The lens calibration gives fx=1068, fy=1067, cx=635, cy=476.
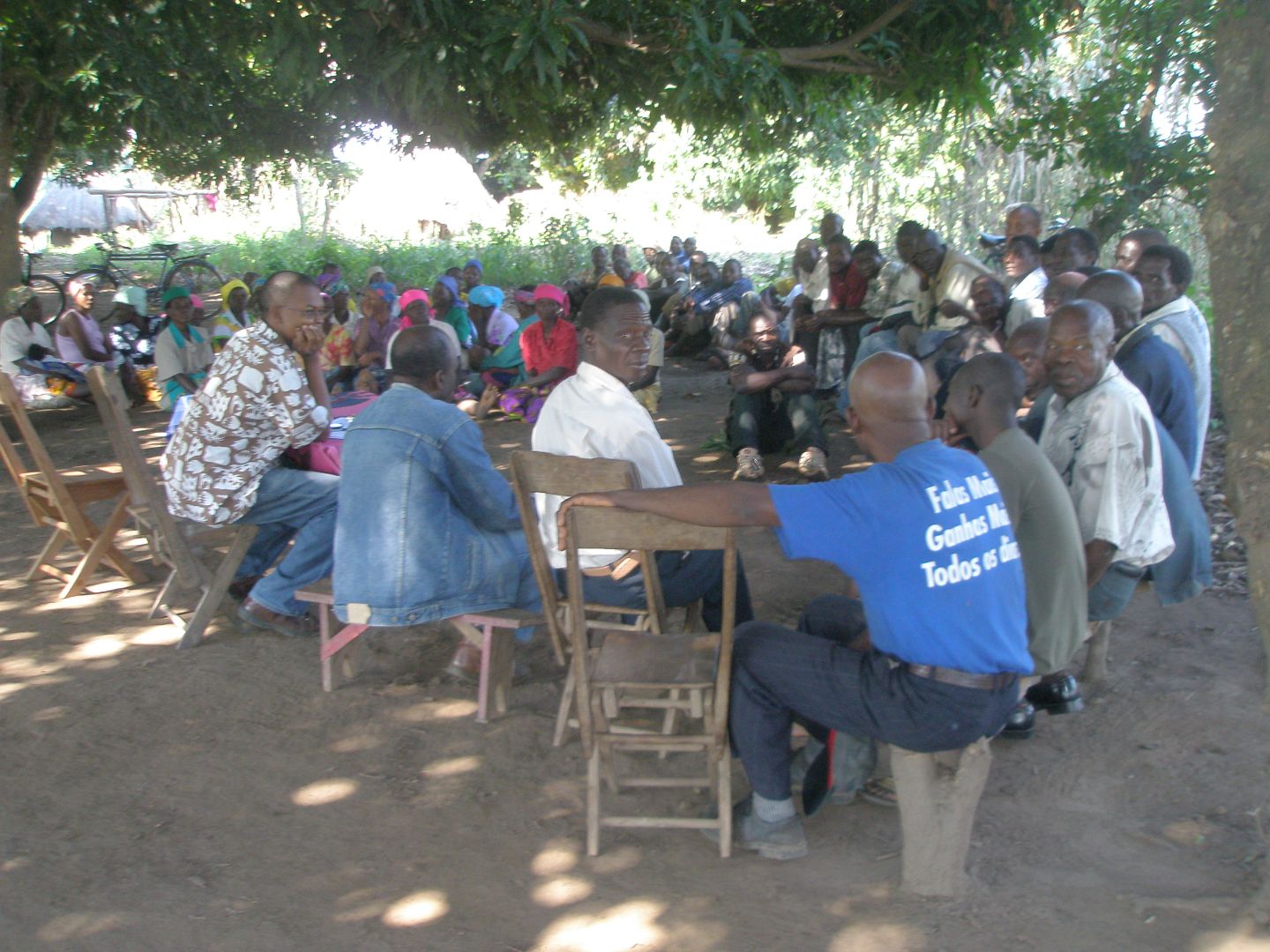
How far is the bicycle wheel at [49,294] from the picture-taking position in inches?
608

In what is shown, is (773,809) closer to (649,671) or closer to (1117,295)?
(649,671)

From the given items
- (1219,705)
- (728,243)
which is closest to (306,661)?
(1219,705)

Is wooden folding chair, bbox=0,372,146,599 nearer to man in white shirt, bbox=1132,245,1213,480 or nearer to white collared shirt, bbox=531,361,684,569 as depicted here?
white collared shirt, bbox=531,361,684,569

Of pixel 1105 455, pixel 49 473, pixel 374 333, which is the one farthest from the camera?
pixel 374 333

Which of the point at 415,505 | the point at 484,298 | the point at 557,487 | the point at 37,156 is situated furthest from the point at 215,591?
the point at 37,156

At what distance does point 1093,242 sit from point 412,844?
4.85 metres

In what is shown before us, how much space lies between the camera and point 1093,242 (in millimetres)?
5930

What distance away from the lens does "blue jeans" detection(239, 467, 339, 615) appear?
180 inches

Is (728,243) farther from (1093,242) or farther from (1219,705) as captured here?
(1219,705)

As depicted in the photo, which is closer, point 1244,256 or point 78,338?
point 1244,256

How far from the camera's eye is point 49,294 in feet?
61.8

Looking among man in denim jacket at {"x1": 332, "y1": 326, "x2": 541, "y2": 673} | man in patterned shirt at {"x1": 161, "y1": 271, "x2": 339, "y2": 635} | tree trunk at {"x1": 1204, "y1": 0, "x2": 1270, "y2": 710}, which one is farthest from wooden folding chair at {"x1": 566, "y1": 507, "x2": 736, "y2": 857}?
man in patterned shirt at {"x1": 161, "y1": 271, "x2": 339, "y2": 635}

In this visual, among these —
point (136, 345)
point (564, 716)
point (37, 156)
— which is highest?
point (37, 156)

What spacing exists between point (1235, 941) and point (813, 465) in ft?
14.5
